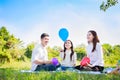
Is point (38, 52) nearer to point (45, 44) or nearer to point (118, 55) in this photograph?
point (45, 44)

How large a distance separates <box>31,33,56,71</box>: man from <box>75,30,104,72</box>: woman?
2.66ft

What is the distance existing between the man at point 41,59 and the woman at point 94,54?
0.81m

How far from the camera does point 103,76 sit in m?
7.57

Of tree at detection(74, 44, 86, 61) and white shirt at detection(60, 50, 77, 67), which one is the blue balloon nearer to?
white shirt at detection(60, 50, 77, 67)

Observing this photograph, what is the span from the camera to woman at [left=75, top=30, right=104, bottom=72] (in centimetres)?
914

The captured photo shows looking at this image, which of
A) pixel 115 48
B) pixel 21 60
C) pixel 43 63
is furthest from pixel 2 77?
pixel 115 48

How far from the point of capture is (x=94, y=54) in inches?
365

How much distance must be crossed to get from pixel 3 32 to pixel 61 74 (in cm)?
1679

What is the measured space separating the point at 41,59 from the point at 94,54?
4.58 ft

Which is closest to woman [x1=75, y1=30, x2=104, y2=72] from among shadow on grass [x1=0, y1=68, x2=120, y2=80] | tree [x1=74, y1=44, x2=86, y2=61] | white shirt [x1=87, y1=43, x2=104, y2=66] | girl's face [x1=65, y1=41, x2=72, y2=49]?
white shirt [x1=87, y1=43, x2=104, y2=66]

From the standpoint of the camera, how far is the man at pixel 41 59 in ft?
29.8

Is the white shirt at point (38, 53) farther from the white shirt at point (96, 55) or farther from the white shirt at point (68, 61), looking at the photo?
the white shirt at point (96, 55)

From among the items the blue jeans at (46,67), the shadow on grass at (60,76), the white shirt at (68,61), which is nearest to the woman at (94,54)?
the white shirt at (68,61)

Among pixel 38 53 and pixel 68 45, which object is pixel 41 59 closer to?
pixel 38 53
